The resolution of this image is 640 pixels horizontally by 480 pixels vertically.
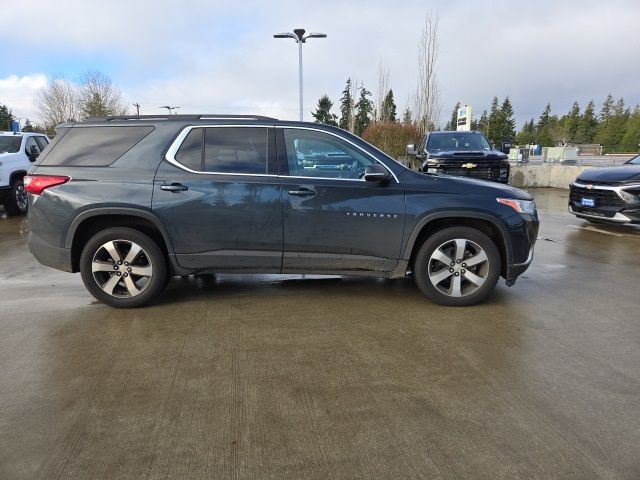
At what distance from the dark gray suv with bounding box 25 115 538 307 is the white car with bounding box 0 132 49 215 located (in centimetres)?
761

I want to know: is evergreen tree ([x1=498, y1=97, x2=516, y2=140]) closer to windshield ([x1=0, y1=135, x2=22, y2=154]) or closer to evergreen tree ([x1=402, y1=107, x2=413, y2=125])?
evergreen tree ([x1=402, y1=107, x2=413, y2=125])

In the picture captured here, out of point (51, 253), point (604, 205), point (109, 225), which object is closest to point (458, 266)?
point (109, 225)

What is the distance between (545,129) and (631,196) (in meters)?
A: 92.9

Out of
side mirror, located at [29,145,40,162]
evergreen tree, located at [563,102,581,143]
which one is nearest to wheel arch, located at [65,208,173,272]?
side mirror, located at [29,145,40,162]

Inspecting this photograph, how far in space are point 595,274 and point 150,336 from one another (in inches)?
210

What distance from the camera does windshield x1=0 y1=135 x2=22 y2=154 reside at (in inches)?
454

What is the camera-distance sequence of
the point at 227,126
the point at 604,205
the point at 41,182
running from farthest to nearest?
the point at 604,205
the point at 227,126
the point at 41,182

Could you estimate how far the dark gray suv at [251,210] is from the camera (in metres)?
Result: 4.53

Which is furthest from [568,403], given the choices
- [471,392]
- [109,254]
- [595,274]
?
[109,254]

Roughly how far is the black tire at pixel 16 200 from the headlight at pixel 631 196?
12765 millimetres

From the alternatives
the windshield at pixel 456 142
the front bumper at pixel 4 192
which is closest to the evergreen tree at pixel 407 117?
the windshield at pixel 456 142

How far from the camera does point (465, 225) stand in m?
4.80

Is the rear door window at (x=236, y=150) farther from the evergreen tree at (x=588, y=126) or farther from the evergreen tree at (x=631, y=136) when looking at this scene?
the evergreen tree at (x=588, y=126)

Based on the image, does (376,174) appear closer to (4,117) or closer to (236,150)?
(236,150)
